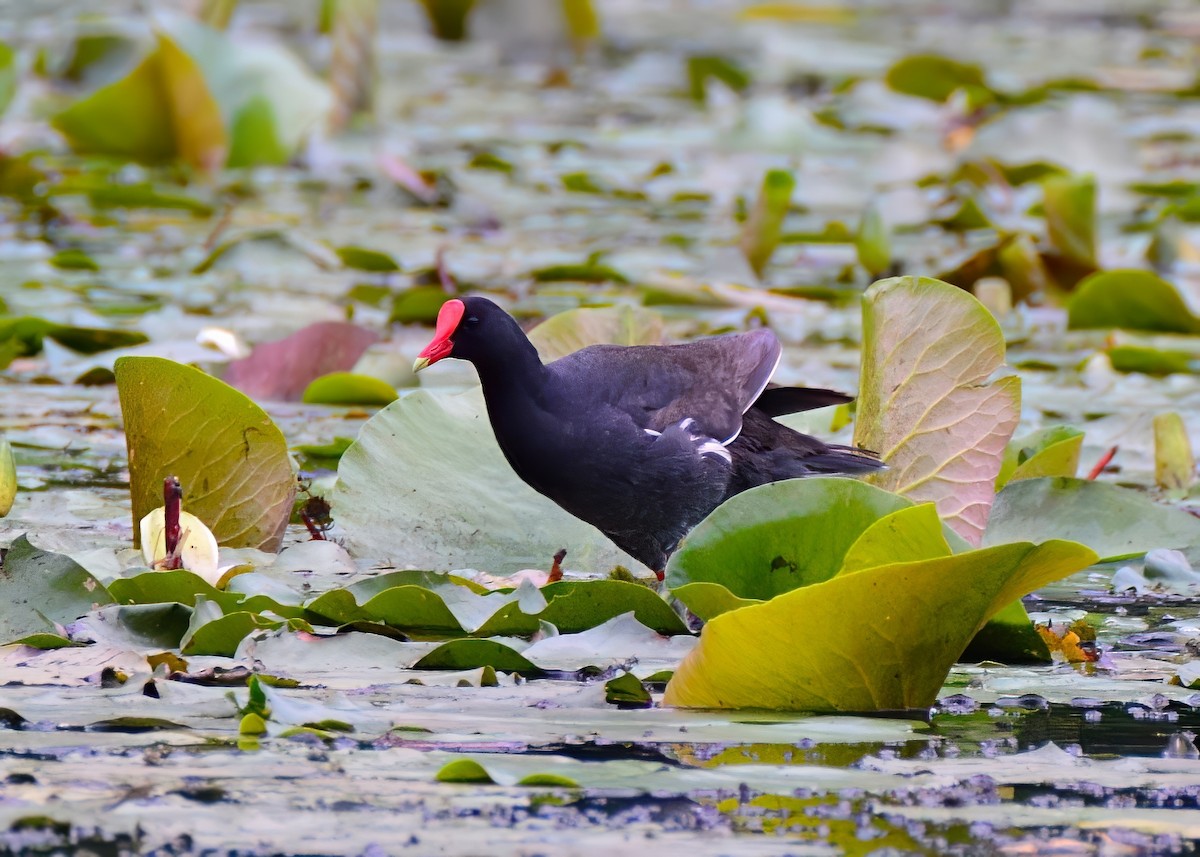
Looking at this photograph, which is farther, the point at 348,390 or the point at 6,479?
the point at 348,390

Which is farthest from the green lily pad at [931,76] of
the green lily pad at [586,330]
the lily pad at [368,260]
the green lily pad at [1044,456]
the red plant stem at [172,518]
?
the red plant stem at [172,518]

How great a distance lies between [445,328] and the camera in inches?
125

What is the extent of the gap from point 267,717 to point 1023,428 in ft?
8.19

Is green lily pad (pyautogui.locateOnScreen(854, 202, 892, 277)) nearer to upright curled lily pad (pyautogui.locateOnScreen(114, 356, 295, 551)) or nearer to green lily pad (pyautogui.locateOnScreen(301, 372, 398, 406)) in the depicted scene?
green lily pad (pyautogui.locateOnScreen(301, 372, 398, 406))

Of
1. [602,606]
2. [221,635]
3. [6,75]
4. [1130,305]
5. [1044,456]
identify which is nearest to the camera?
[221,635]

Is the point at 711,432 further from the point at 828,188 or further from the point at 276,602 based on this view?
the point at 828,188

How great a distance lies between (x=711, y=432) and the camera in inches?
134

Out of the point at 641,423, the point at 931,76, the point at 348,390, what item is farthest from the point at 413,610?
the point at 931,76

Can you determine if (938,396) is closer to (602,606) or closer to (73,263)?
(602,606)

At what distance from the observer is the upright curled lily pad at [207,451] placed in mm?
2900

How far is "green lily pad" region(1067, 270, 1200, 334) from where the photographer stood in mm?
5070

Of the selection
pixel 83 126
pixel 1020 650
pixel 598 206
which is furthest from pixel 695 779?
pixel 83 126

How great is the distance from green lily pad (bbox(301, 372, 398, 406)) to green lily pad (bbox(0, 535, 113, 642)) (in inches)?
58.1

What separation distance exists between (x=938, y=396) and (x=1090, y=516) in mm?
358
